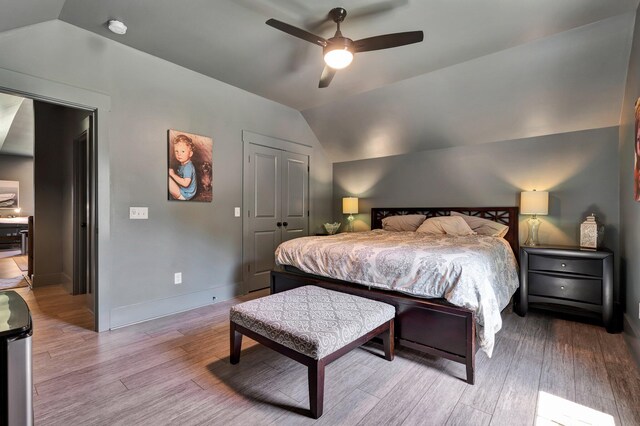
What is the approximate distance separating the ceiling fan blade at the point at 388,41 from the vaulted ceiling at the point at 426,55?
0.93 feet

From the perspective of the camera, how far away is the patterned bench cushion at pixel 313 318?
5.62 feet

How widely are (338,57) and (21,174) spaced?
1073cm

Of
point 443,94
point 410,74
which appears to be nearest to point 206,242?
point 410,74

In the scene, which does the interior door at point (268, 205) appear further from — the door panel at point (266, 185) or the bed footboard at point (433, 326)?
the bed footboard at point (433, 326)

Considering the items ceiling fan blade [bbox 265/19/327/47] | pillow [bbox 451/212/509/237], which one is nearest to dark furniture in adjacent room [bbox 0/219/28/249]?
ceiling fan blade [bbox 265/19/327/47]

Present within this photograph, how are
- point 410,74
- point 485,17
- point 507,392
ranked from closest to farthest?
point 507,392
point 485,17
point 410,74

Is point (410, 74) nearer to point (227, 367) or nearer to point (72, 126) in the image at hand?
point (227, 367)

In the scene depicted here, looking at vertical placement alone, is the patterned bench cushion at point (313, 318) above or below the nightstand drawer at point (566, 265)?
below

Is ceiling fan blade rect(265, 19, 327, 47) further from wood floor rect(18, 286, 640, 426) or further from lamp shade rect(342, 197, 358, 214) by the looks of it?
lamp shade rect(342, 197, 358, 214)

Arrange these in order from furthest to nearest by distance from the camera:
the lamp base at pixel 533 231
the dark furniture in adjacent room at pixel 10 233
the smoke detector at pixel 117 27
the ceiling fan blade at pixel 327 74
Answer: the dark furniture in adjacent room at pixel 10 233
the lamp base at pixel 533 231
the ceiling fan blade at pixel 327 74
the smoke detector at pixel 117 27

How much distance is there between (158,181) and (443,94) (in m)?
3.44

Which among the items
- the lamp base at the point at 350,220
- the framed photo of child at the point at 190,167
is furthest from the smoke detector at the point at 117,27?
the lamp base at the point at 350,220

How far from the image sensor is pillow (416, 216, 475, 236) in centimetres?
370

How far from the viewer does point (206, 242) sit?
Result: 362 centimetres
